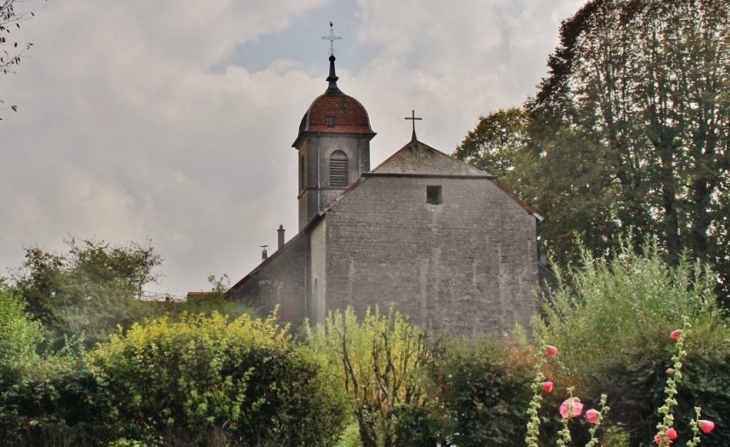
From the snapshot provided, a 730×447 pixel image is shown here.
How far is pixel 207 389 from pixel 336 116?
3273 cm

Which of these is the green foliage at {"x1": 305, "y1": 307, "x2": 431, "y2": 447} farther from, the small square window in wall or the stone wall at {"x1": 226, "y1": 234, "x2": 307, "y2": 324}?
the stone wall at {"x1": 226, "y1": 234, "x2": 307, "y2": 324}

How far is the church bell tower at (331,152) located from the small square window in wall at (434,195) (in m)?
9.79

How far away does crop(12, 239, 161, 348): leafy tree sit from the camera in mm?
32531

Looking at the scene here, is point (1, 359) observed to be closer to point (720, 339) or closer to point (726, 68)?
point (720, 339)

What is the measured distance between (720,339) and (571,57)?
22965mm

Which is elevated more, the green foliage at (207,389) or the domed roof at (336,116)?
the domed roof at (336,116)

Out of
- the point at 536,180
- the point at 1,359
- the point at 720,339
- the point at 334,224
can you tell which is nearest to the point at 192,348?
the point at 1,359

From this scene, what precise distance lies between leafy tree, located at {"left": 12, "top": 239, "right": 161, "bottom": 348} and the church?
6.77 metres

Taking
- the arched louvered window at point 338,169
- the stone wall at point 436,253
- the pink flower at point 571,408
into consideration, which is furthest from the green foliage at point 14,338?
the arched louvered window at point 338,169

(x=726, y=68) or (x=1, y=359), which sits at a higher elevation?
(x=726, y=68)

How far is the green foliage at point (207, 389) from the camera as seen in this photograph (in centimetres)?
1317

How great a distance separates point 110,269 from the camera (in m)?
36.7

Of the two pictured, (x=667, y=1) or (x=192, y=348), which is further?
(x=667, y=1)

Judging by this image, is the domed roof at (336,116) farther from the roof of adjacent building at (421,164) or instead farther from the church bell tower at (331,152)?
the roof of adjacent building at (421,164)
